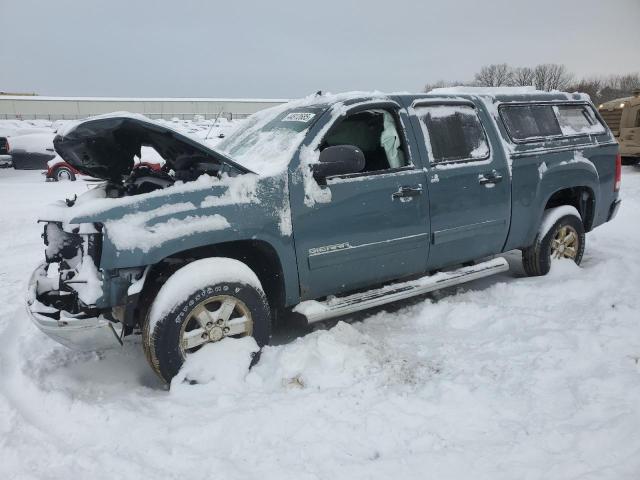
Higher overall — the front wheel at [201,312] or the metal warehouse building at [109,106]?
the metal warehouse building at [109,106]

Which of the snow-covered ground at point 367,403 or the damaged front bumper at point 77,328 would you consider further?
the damaged front bumper at point 77,328

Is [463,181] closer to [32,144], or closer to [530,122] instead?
[530,122]

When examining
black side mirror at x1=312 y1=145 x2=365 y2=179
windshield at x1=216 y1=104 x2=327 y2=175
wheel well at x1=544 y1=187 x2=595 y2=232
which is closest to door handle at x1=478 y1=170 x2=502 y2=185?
wheel well at x1=544 y1=187 x2=595 y2=232

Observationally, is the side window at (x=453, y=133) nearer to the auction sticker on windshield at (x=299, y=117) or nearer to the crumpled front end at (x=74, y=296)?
the auction sticker on windshield at (x=299, y=117)

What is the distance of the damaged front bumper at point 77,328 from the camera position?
2.66 m

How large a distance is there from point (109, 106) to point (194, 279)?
50.7 meters

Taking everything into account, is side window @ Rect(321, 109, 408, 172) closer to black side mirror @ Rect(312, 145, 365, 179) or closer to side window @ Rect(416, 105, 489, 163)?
side window @ Rect(416, 105, 489, 163)

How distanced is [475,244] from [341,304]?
59.2 inches

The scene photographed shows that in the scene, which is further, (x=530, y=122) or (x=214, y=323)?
(x=530, y=122)

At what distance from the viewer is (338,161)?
315 cm

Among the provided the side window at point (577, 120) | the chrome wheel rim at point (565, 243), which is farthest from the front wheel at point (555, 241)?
the side window at point (577, 120)

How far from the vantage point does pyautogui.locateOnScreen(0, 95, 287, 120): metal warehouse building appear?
147 ft

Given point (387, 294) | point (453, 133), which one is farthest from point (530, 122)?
point (387, 294)

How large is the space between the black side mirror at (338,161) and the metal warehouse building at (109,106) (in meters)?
41.3
